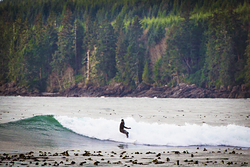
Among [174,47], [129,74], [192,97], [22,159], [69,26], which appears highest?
[69,26]

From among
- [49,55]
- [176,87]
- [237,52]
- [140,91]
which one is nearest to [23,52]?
[49,55]

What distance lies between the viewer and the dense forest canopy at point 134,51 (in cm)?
11838

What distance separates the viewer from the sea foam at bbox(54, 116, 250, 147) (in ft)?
88.8

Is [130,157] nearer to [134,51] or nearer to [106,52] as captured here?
[134,51]

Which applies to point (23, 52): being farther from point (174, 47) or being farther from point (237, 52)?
point (237, 52)

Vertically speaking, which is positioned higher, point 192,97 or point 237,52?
point 237,52

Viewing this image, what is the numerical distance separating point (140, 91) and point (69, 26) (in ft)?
138

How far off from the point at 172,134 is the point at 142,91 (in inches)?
3645

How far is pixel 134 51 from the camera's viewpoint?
430 ft

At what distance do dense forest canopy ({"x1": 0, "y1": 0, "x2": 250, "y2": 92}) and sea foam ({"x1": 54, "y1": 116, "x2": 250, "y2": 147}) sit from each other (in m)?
83.5

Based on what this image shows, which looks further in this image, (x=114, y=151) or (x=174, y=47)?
(x=174, y=47)

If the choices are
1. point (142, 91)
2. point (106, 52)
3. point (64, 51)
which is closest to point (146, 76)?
point (142, 91)

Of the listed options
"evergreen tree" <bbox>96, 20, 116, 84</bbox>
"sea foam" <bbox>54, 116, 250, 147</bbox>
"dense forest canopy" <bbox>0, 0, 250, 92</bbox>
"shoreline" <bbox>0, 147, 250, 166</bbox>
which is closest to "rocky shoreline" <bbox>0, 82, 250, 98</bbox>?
"dense forest canopy" <bbox>0, 0, 250, 92</bbox>

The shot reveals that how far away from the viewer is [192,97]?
361ft
